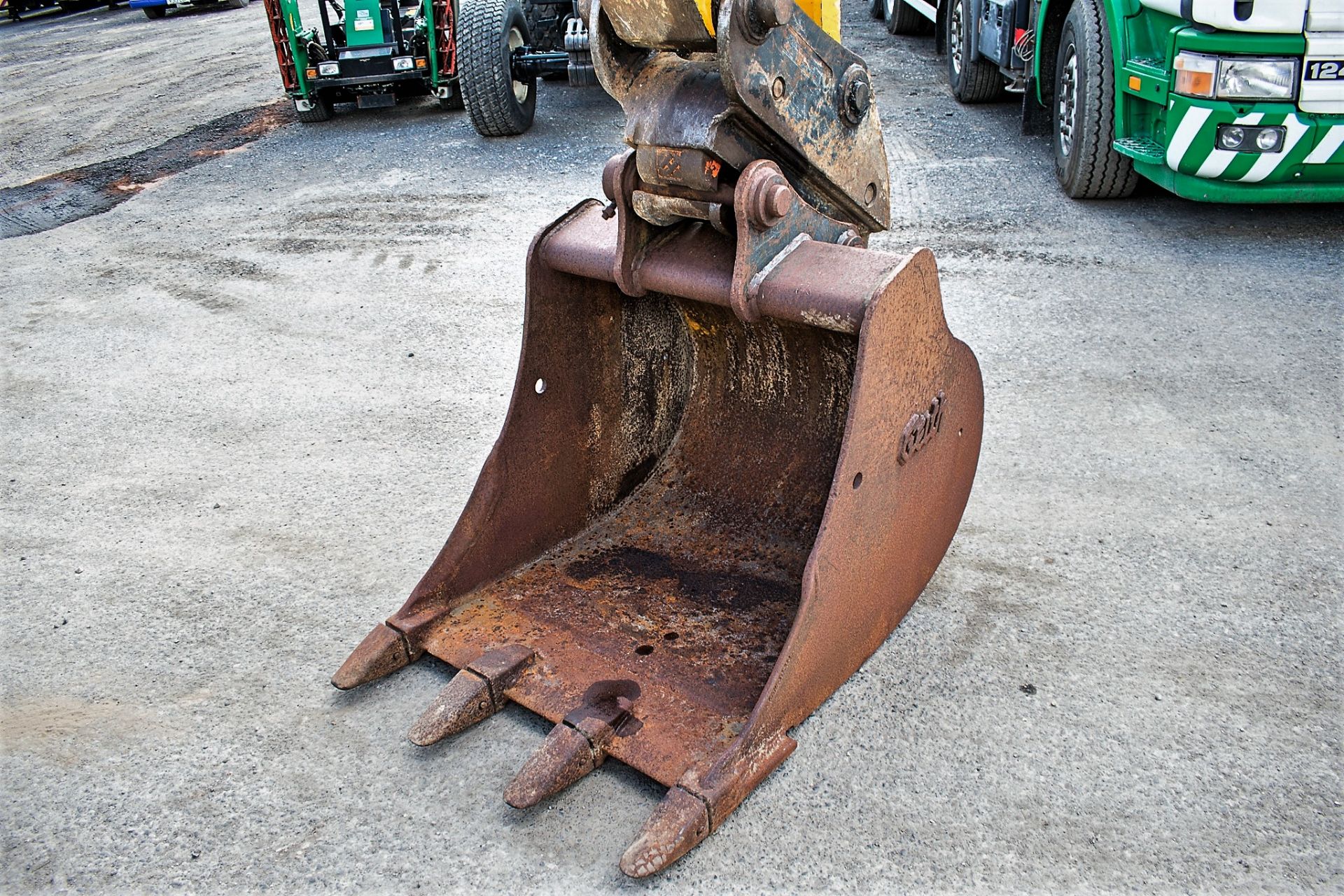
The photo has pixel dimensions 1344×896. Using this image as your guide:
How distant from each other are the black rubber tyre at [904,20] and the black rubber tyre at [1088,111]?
439 centimetres

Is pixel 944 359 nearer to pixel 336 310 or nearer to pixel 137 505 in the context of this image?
pixel 137 505

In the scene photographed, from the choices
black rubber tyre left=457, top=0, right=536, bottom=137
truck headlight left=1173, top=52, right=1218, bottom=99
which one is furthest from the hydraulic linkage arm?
black rubber tyre left=457, top=0, right=536, bottom=137

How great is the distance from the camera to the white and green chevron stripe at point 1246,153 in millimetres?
4191

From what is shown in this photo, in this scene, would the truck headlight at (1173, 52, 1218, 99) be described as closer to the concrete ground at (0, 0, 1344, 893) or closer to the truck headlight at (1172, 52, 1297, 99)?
the truck headlight at (1172, 52, 1297, 99)

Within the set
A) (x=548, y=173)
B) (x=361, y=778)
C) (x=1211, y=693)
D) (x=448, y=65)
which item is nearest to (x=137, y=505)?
(x=361, y=778)

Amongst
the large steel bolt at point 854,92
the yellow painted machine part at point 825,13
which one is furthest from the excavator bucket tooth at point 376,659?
the yellow painted machine part at point 825,13

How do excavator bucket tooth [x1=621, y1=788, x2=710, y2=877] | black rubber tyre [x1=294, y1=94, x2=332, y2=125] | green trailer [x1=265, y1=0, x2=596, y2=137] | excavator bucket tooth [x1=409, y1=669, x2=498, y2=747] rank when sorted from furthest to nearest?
black rubber tyre [x1=294, y1=94, x2=332, y2=125]
green trailer [x1=265, y1=0, x2=596, y2=137]
excavator bucket tooth [x1=409, y1=669, x2=498, y2=747]
excavator bucket tooth [x1=621, y1=788, x2=710, y2=877]

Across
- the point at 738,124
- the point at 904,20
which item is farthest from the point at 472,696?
the point at 904,20

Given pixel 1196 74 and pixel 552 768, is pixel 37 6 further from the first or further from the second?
pixel 552 768

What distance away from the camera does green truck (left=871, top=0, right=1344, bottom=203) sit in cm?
406

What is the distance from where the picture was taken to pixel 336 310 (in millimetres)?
4586

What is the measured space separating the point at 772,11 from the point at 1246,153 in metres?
3.29

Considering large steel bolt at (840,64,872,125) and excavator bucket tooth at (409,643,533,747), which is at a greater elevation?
large steel bolt at (840,64,872,125)

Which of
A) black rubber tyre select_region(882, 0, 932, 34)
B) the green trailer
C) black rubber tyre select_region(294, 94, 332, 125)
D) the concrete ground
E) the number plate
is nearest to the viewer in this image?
the concrete ground
